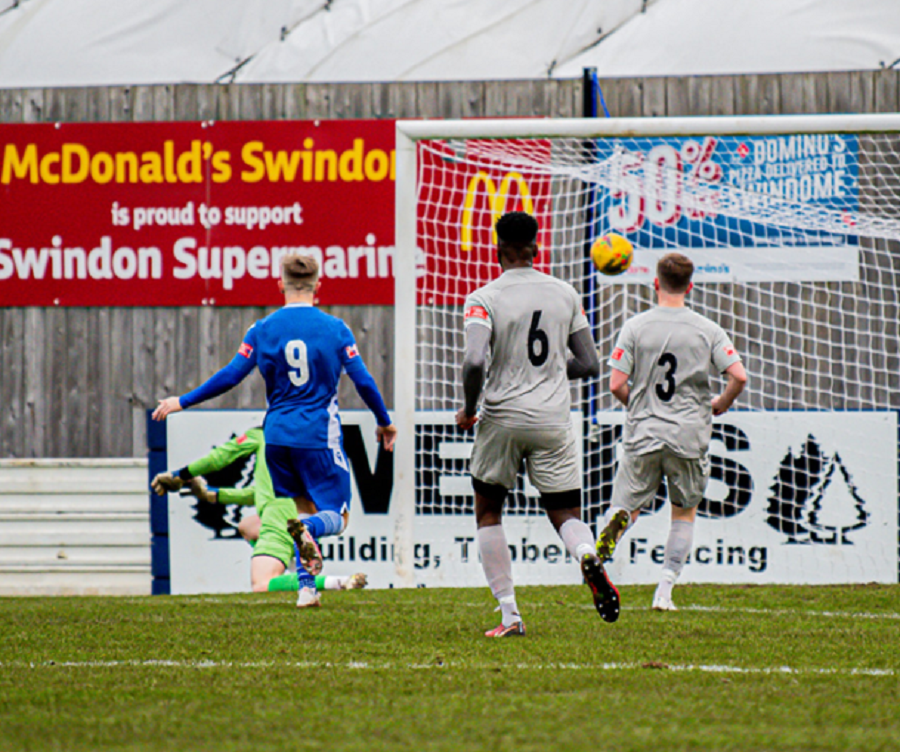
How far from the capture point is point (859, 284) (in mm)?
11523

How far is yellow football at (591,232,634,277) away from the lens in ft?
26.3

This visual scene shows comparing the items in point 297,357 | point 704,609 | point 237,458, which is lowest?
point 704,609

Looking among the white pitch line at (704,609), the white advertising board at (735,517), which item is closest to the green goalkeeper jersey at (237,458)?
the white pitch line at (704,609)

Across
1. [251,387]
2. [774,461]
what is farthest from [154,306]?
[774,461]

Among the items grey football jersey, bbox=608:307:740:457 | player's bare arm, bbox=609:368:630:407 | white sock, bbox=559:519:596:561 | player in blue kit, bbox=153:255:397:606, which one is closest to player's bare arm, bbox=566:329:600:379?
white sock, bbox=559:519:596:561

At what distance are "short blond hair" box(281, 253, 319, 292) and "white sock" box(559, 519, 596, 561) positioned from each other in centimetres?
204

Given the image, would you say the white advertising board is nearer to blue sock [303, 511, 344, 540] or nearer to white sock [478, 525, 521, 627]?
blue sock [303, 511, 344, 540]

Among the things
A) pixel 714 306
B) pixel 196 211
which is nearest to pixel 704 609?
pixel 714 306

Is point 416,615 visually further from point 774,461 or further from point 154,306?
point 154,306

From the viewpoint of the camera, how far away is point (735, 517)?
30.7ft

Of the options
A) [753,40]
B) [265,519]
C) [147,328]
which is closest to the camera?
[265,519]

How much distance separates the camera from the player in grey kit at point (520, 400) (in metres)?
5.36

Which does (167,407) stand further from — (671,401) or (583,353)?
(671,401)

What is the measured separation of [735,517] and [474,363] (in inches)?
182
